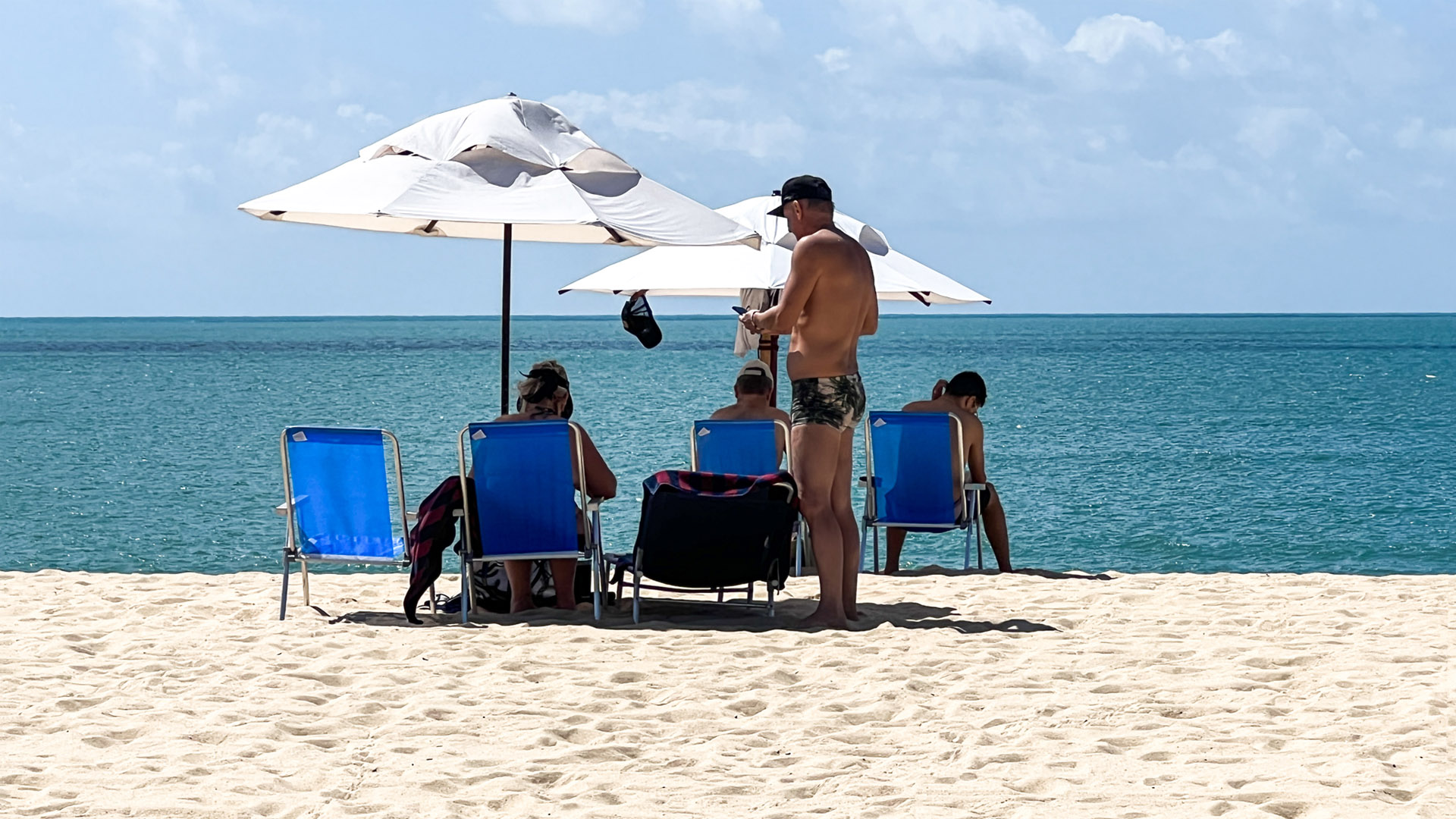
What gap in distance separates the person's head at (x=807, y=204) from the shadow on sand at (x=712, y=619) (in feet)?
4.60

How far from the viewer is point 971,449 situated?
23.3ft

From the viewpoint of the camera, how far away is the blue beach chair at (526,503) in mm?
5438

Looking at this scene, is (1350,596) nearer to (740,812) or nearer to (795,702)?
(795,702)

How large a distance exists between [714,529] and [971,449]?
2.05 meters

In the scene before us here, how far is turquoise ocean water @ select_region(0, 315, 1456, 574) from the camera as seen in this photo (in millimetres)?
12109

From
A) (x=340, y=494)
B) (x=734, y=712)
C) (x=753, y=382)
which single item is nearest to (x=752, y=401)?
(x=753, y=382)

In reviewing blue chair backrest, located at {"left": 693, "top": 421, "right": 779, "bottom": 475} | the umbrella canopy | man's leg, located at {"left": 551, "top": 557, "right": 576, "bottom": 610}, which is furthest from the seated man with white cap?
man's leg, located at {"left": 551, "top": 557, "right": 576, "bottom": 610}

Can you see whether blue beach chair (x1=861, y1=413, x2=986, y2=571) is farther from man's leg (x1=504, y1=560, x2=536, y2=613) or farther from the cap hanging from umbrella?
man's leg (x1=504, y1=560, x2=536, y2=613)

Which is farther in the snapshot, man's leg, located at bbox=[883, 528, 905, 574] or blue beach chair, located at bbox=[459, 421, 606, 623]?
man's leg, located at bbox=[883, 528, 905, 574]

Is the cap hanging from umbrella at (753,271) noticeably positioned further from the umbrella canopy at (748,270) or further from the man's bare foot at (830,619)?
the man's bare foot at (830,619)

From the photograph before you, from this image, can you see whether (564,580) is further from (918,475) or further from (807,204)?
(918,475)

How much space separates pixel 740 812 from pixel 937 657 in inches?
66.2

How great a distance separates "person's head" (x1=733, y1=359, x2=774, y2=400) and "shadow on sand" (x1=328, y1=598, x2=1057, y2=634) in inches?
40.2

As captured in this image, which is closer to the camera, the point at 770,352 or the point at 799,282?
the point at 799,282
